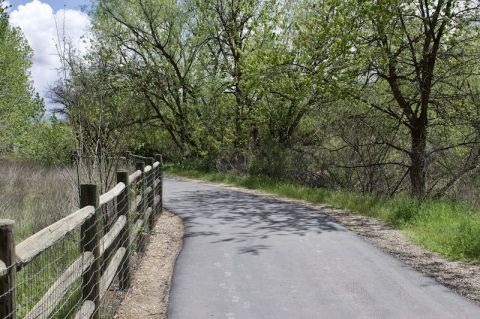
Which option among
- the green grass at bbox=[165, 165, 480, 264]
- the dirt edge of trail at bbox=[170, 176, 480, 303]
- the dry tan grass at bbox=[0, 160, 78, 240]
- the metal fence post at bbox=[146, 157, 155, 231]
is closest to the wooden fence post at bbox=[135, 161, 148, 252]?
the metal fence post at bbox=[146, 157, 155, 231]

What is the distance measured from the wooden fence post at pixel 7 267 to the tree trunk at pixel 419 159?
41.2ft

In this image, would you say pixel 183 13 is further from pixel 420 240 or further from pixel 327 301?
pixel 327 301

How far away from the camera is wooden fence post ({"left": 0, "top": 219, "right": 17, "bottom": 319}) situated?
8.50 ft

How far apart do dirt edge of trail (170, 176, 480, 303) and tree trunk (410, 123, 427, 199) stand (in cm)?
300

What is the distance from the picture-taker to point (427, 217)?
10.3 meters

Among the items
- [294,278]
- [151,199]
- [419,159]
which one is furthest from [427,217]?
[151,199]

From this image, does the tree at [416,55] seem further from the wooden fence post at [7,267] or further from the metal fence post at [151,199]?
the wooden fence post at [7,267]

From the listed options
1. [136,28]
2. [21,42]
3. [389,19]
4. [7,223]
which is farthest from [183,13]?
[7,223]

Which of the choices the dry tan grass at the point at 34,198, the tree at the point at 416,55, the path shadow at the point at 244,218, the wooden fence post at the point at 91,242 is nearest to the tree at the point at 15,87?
the dry tan grass at the point at 34,198

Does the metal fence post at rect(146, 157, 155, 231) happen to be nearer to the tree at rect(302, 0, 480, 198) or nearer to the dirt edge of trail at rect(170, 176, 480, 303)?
the dirt edge of trail at rect(170, 176, 480, 303)

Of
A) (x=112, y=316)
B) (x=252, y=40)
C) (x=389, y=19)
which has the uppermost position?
(x=252, y=40)

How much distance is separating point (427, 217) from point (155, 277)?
5974mm

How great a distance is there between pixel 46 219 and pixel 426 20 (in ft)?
34.7

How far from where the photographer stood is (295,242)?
28.8ft
